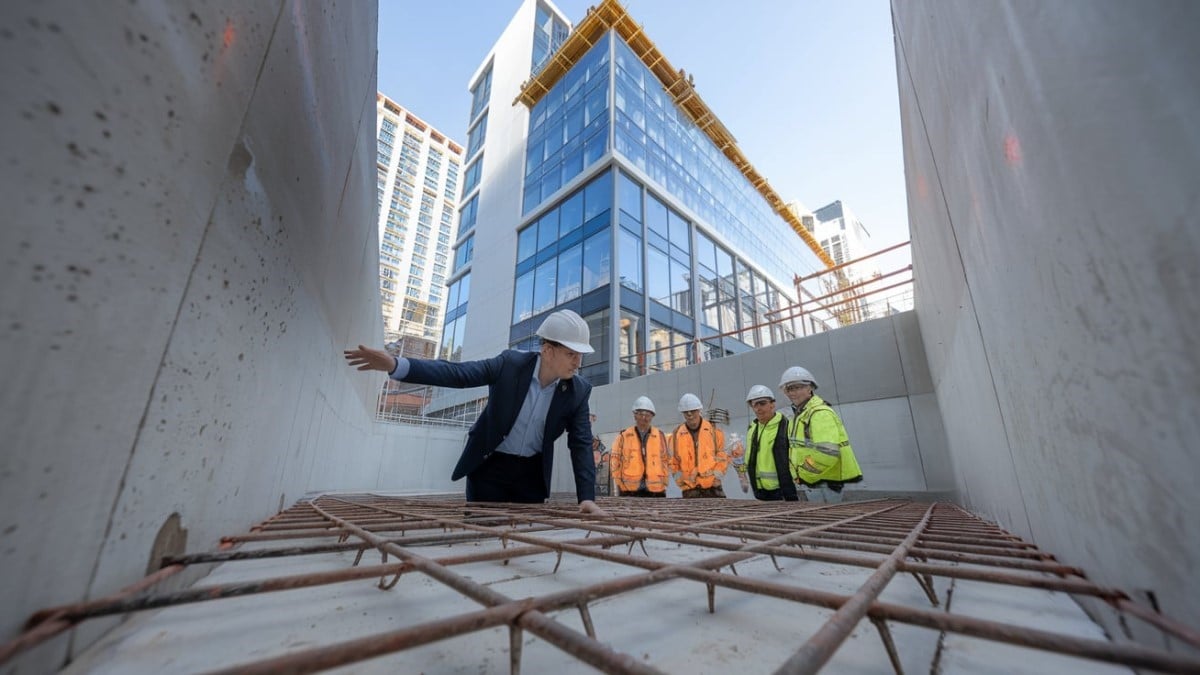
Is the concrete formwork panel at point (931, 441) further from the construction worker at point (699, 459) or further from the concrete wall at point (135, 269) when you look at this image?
the concrete wall at point (135, 269)

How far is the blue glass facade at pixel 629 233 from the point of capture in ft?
45.6

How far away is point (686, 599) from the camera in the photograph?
119 cm

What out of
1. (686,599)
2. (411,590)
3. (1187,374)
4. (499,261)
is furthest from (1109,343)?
(499,261)

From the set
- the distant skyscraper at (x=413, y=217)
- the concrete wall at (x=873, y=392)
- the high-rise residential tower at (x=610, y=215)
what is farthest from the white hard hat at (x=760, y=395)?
the distant skyscraper at (x=413, y=217)

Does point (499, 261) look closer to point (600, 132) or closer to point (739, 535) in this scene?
point (600, 132)

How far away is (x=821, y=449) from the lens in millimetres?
4301

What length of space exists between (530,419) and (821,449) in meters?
2.99

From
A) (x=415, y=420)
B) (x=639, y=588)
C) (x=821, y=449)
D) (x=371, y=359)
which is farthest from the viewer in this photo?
(x=415, y=420)

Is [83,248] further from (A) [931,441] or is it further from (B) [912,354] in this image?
(B) [912,354]

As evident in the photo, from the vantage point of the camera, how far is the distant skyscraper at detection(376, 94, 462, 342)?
47.0 metres

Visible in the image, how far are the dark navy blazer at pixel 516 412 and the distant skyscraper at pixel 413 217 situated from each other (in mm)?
45518

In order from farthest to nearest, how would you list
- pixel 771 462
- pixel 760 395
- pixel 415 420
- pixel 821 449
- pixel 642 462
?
pixel 415 420
pixel 642 462
pixel 760 395
pixel 771 462
pixel 821 449

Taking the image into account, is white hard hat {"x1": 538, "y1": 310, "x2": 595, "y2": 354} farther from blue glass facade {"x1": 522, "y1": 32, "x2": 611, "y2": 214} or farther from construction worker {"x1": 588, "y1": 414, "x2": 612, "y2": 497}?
blue glass facade {"x1": 522, "y1": 32, "x2": 611, "y2": 214}

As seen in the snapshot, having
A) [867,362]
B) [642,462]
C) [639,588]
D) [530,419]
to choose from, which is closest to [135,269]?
[639,588]
